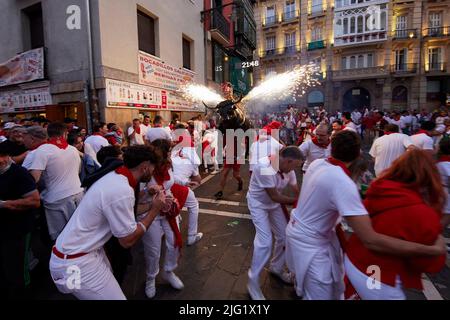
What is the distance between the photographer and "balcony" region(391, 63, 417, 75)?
27562 millimetres

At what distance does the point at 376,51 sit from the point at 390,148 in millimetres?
29940

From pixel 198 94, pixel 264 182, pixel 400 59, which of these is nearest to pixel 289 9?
A: pixel 400 59

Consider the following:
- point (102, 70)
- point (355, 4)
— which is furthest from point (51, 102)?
point (355, 4)

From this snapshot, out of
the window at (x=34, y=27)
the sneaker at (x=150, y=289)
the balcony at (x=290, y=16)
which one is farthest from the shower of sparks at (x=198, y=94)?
the balcony at (x=290, y=16)

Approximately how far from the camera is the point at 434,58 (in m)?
28.0

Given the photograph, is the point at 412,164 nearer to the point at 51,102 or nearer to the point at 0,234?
the point at 0,234

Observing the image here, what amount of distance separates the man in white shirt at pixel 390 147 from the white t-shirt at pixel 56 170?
5365 mm

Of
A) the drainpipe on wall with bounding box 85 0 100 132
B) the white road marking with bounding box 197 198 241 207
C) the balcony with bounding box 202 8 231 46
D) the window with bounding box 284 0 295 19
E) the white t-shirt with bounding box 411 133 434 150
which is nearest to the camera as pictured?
the white t-shirt with bounding box 411 133 434 150

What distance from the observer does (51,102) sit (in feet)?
31.1

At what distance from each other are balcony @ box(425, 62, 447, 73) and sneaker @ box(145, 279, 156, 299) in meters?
35.1

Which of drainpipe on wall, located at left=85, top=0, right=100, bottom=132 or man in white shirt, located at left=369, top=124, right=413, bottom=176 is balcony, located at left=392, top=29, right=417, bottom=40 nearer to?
man in white shirt, located at left=369, top=124, right=413, bottom=176

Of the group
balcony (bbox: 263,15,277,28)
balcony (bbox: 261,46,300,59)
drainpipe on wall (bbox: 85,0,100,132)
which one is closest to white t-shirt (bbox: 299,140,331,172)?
drainpipe on wall (bbox: 85,0,100,132)

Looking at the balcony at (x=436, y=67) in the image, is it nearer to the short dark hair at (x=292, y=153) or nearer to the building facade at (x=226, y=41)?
the building facade at (x=226, y=41)

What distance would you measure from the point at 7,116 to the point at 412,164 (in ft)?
49.3
